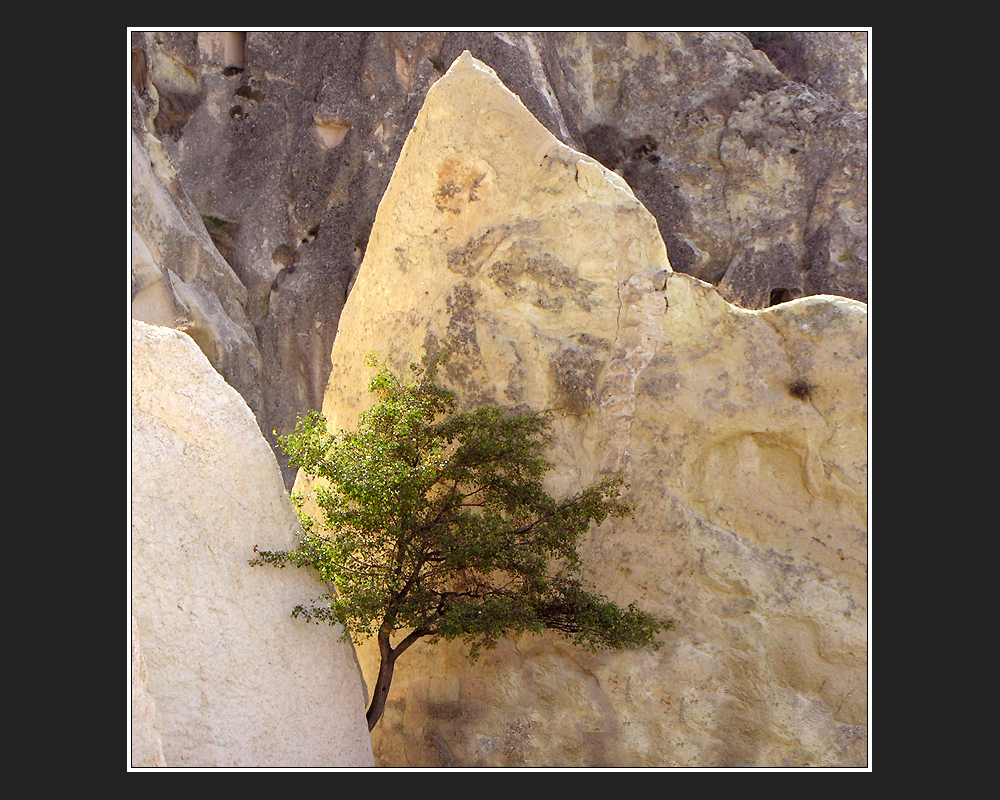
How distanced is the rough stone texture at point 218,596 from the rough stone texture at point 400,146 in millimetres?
10537

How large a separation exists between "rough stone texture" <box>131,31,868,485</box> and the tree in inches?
403

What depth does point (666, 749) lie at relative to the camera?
8516 mm

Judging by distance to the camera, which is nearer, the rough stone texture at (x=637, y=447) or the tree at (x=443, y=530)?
the tree at (x=443, y=530)

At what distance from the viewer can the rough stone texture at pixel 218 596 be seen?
733 centimetres

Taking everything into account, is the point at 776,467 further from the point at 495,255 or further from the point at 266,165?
the point at 266,165

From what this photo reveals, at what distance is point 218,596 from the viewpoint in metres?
7.61

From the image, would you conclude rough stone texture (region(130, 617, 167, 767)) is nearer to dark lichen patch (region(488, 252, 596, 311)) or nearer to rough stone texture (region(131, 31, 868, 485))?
dark lichen patch (region(488, 252, 596, 311))

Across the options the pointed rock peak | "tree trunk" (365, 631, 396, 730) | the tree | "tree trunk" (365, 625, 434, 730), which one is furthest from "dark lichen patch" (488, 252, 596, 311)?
"tree trunk" (365, 631, 396, 730)

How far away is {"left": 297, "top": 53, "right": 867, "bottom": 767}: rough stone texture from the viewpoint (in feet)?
28.2

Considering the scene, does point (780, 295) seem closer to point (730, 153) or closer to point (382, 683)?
point (730, 153)

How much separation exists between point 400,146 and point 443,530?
11.8 metres

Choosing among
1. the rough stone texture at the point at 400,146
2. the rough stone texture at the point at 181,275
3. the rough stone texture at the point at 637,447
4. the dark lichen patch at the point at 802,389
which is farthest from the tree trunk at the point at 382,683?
the rough stone texture at the point at 400,146

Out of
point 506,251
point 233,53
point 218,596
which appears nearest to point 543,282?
point 506,251

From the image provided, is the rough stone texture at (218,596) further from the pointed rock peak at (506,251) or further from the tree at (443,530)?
the pointed rock peak at (506,251)
